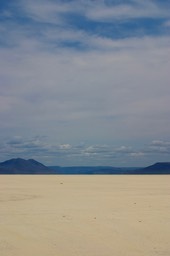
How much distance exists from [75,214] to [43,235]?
9.82ft

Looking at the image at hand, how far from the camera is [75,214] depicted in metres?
11.8

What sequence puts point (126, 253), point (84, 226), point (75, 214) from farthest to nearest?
point (75, 214) < point (84, 226) < point (126, 253)

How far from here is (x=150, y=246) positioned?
8.11m

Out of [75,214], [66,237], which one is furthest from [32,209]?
[66,237]

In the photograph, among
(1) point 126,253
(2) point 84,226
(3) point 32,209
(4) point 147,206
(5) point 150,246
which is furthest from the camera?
(4) point 147,206

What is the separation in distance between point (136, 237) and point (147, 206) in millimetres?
5138

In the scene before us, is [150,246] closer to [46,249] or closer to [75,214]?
[46,249]

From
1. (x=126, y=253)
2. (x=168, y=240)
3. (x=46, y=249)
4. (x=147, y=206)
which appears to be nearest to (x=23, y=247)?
(x=46, y=249)

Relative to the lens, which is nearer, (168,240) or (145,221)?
(168,240)

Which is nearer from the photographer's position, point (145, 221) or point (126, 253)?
point (126, 253)

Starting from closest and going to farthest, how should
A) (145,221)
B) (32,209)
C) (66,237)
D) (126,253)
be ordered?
(126,253), (66,237), (145,221), (32,209)

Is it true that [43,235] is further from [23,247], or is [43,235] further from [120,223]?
[120,223]

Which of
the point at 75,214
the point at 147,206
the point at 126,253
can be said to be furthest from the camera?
the point at 147,206

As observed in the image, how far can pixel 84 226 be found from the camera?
9.93 meters
